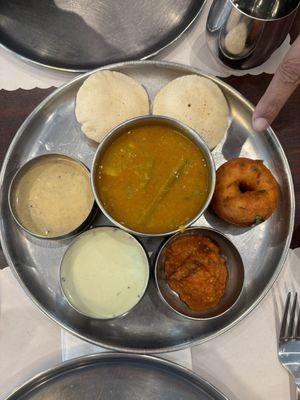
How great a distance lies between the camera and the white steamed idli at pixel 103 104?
62.8 inches

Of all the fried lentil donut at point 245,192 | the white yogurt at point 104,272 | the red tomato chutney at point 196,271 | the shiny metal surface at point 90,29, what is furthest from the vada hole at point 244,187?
the shiny metal surface at point 90,29

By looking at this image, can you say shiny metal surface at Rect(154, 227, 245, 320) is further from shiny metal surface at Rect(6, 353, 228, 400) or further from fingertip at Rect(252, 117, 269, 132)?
fingertip at Rect(252, 117, 269, 132)

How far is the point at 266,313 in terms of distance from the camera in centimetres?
161

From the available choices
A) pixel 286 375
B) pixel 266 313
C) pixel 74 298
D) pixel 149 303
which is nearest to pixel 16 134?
pixel 74 298

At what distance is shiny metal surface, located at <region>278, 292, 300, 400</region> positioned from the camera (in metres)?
1.55

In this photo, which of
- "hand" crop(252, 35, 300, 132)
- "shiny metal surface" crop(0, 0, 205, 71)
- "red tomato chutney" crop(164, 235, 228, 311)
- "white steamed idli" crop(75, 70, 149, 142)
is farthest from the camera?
"shiny metal surface" crop(0, 0, 205, 71)

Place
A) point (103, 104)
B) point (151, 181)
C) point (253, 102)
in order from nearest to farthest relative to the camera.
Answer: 1. point (151, 181)
2. point (103, 104)
3. point (253, 102)

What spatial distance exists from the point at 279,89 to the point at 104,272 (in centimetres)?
87

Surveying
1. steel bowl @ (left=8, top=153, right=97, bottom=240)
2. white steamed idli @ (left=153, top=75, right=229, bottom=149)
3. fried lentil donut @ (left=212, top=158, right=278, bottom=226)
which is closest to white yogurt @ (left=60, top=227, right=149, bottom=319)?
steel bowl @ (left=8, top=153, right=97, bottom=240)

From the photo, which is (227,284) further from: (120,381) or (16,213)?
(16,213)

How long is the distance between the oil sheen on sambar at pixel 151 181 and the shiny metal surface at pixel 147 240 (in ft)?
0.57

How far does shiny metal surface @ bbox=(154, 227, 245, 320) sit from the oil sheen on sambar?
88 millimetres

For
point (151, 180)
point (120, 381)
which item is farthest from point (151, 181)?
point (120, 381)

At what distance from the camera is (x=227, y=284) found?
1555 mm
